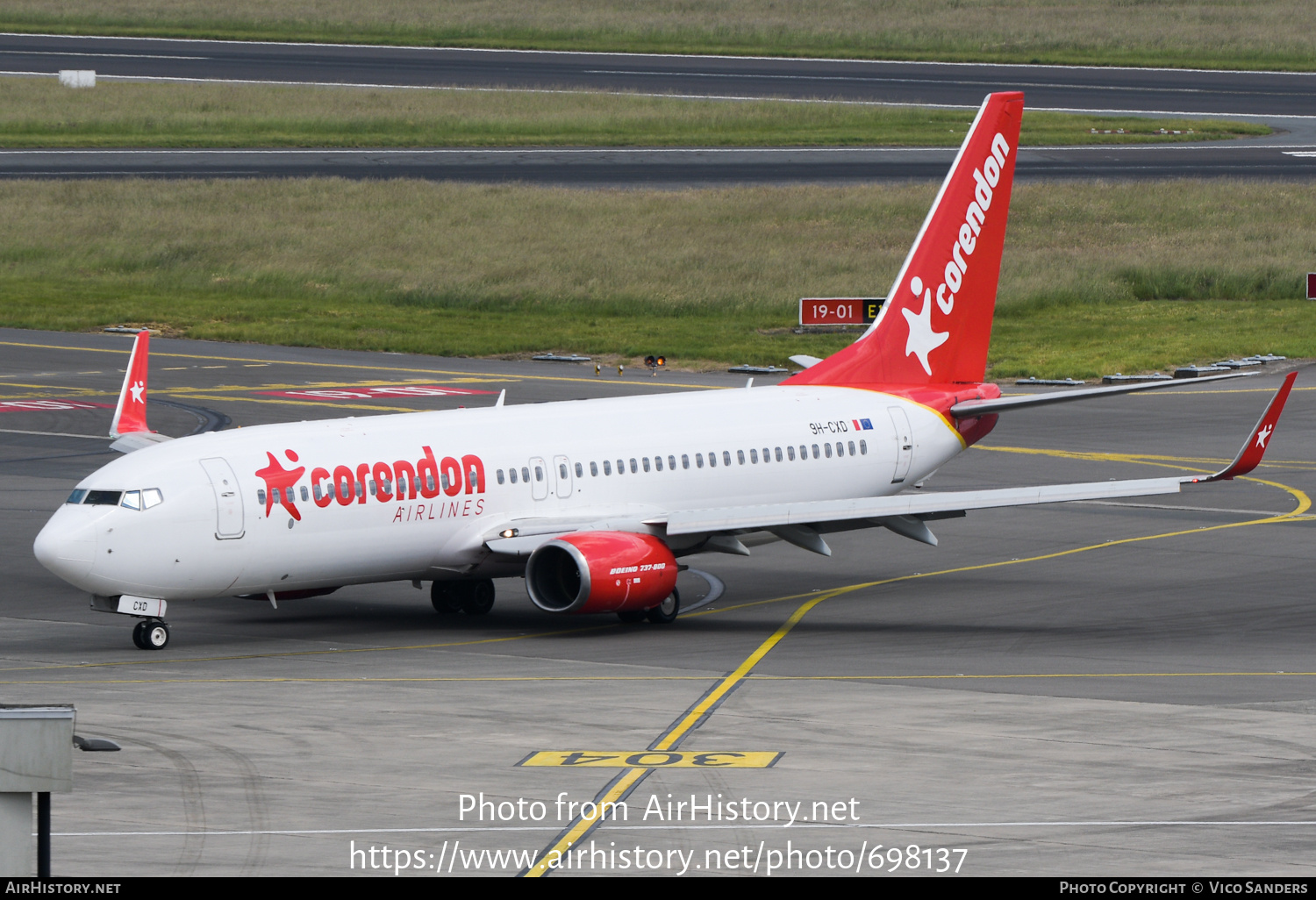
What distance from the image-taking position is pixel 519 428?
37281mm

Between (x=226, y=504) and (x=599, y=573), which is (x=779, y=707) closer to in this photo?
(x=599, y=573)

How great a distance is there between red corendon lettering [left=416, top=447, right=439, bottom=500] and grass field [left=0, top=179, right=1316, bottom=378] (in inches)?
1451

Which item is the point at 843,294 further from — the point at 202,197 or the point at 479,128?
the point at 479,128

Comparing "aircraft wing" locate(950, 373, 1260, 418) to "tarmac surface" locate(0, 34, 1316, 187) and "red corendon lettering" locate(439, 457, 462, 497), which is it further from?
"tarmac surface" locate(0, 34, 1316, 187)

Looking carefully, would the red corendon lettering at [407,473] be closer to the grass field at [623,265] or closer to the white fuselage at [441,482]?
the white fuselage at [441,482]

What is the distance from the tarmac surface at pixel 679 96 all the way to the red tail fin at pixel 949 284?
210 feet

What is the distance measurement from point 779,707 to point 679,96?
113655 mm

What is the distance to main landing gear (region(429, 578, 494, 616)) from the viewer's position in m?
38.2

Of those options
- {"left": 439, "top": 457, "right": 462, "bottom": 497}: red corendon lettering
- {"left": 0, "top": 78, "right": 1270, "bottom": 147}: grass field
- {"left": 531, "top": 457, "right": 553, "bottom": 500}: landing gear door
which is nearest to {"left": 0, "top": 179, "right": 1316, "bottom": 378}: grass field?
{"left": 0, "top": 78, "right": 1270, "bottom": 147}: grass field

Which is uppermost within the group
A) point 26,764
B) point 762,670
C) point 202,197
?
point 202,197

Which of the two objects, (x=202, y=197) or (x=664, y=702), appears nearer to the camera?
(x=664, y=702)

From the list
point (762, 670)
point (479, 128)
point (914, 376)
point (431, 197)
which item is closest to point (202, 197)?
point (431, 197)

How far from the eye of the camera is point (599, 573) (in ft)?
114

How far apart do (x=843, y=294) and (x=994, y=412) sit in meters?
38.6
